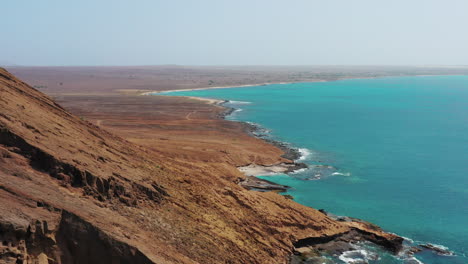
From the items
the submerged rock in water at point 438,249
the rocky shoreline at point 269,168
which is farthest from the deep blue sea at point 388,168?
the rocky shoreline at point 269,168

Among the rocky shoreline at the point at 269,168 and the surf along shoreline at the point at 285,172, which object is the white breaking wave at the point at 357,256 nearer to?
the surf along shoreline at the point at 285,172

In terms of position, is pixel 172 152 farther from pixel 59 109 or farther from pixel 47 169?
pixel 47 169

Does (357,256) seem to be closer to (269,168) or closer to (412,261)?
(412,261)

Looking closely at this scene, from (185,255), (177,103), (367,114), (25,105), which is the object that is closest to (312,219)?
(185,255)

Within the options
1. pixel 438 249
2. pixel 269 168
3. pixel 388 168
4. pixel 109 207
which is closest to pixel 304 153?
pixel 269 168

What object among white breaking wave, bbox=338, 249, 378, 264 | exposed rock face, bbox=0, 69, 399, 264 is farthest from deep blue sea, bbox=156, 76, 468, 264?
exposed rock face, bbox=0, 69, 399, 264

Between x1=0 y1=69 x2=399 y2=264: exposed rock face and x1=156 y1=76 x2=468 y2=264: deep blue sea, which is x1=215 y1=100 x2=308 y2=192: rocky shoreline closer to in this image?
x1=156 y1=76 x2=468 y2=264: deep blue sea
